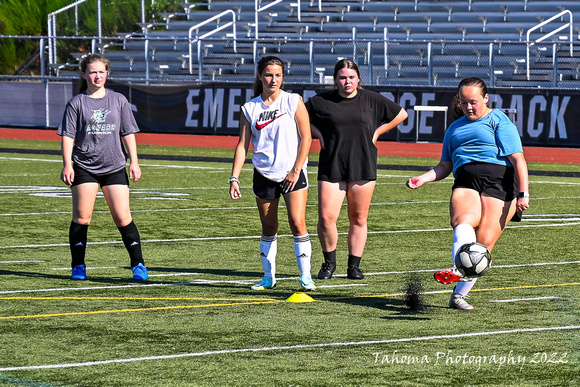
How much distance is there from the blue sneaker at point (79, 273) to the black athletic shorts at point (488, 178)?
340 centimetres

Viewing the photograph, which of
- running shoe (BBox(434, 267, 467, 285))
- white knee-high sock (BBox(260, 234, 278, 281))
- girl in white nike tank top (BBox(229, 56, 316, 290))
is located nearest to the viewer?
running shoe (BBox(434, 267, 467, 285))

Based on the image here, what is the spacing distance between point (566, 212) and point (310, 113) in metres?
6.03

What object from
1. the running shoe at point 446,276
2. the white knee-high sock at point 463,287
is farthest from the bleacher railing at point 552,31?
the running shoe at point 446,276

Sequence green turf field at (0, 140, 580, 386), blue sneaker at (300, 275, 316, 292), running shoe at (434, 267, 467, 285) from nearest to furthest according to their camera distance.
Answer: green turf field at (0, 140, 580, 386)
running shoe at (434, 267, 467, 285)
blue sneaker at (300, 275, 316, 292)

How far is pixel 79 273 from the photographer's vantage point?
9297 millimetres

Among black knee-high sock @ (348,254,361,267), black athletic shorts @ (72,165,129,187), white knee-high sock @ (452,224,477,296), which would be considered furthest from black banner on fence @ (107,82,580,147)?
white knee-high sock @ (452,224,477,296)

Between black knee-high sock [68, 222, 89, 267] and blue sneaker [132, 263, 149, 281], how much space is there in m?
0.48

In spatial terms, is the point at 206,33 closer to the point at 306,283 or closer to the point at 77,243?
the point at 77,243

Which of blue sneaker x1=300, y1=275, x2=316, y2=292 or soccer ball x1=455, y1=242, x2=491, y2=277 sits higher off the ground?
soccer ball x1=455, y1=242, x2=491, y2=277

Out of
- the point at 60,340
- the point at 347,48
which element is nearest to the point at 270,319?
the point at 60,340

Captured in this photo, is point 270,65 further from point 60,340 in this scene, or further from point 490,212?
point 60,340

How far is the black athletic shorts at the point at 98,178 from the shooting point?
9250 mm

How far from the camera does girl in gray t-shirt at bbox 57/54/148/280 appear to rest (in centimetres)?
919

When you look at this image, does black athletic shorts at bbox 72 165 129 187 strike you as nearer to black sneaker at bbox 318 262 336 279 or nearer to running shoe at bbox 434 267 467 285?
black sneaker at bbox 318 262 336 279
